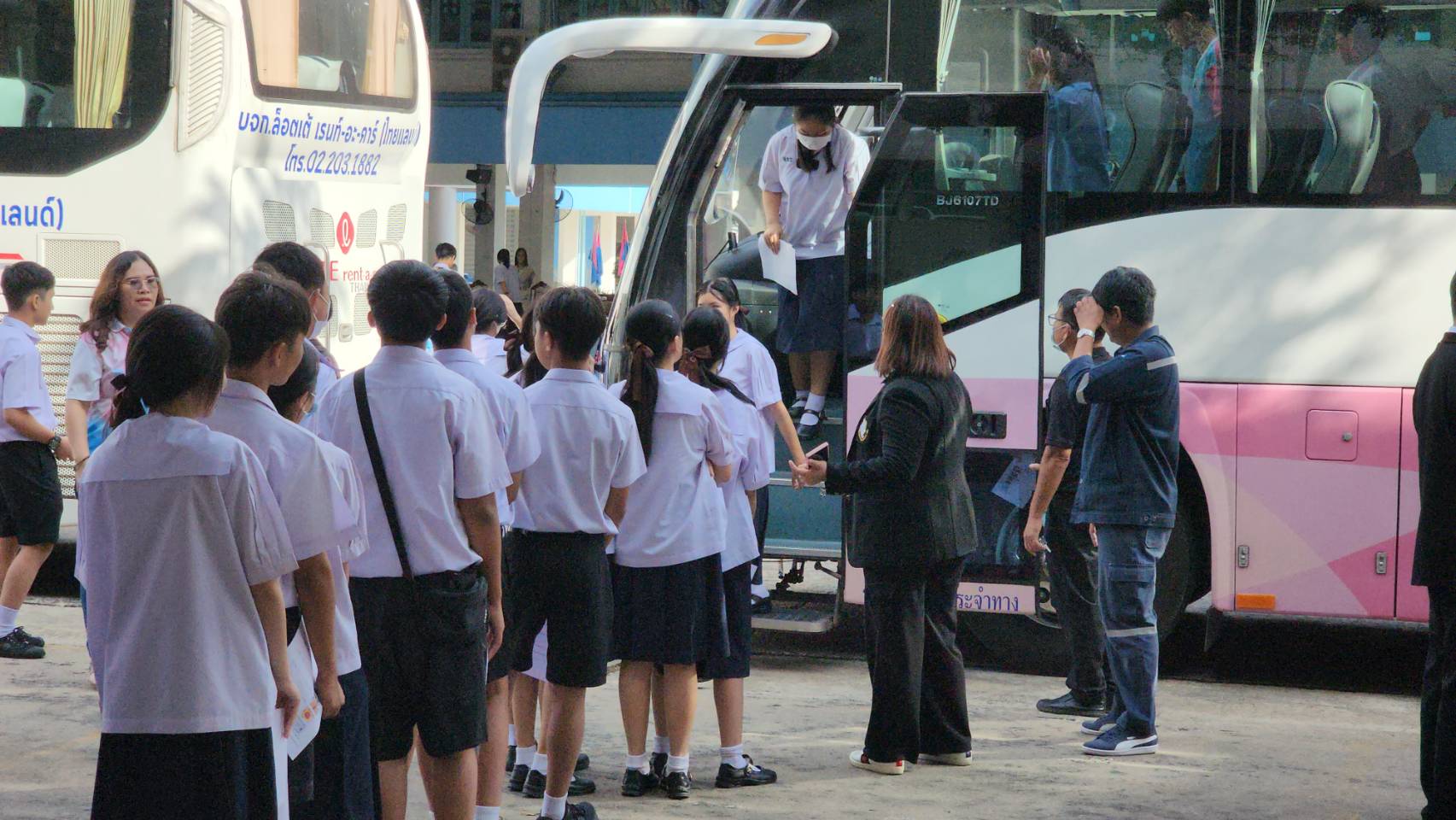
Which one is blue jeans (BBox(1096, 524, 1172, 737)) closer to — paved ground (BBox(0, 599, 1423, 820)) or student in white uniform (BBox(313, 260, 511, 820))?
paved ground (BBox(0, 599, 1423, 820))

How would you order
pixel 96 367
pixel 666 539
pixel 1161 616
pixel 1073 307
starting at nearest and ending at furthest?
pixel 666 539, pixel 96 367, pixel 1073 307, pixel 1161 616

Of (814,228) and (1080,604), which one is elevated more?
(814,228)

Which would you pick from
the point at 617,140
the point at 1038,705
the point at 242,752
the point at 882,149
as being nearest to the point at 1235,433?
the point at 1038,705

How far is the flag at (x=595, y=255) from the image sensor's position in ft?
87.9

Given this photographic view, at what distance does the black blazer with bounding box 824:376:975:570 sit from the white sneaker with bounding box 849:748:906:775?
2.50ft

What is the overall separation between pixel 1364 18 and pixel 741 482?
154 inches

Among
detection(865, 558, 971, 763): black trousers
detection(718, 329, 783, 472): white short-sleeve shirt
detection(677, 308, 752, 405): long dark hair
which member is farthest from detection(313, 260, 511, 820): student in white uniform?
detection(718, 329, 783, 472): white short-sleeve shirt

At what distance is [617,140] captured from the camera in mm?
25188

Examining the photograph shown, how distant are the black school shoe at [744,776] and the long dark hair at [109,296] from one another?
306 centimetres

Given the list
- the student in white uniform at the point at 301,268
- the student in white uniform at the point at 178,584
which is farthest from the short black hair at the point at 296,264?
the student in white uniform at the point at 178,584

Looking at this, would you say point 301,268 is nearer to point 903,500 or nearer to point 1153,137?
point 903,500

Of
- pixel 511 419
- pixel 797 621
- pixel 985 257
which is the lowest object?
pixel 797 621

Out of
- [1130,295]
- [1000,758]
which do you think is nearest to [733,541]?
[1000,758]

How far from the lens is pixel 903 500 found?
612 cm
